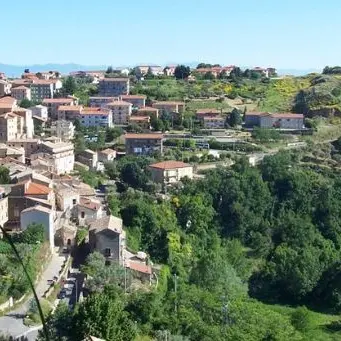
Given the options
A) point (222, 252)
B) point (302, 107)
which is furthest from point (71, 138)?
point (302, 107)

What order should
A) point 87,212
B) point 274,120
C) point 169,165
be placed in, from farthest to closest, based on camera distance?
1. point 274,120
2. point 169,165
3. point 87,212

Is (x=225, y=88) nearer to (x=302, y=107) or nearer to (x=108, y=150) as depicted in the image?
(x=302, y=107)

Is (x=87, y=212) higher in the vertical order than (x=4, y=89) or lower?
lower

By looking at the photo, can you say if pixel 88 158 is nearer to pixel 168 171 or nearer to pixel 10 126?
pixel 168 171

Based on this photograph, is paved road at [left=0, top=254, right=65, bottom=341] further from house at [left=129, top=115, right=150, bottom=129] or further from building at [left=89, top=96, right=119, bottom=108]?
building at [left=89, top=96, right=119, bottom=108]

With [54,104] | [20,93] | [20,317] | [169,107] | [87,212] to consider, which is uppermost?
[20,93]

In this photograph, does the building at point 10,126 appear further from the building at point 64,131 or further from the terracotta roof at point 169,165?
the terracotta roof at point 169,165

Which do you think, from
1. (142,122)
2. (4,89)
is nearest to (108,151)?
(142,122)
